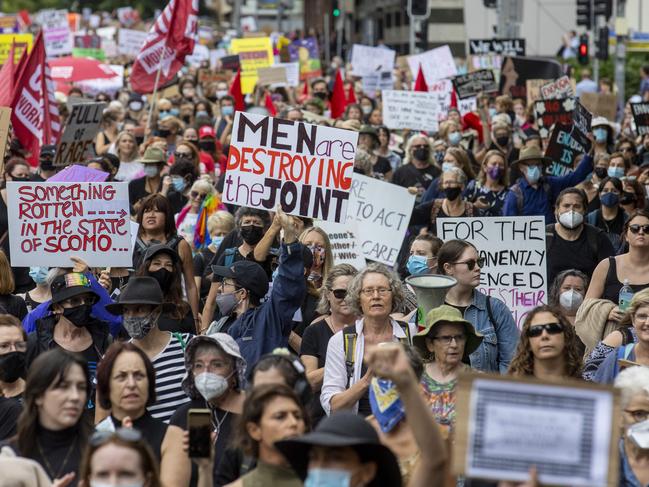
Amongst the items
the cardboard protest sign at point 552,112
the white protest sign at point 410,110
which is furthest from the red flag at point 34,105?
the cardboard protest sign at point 552,112

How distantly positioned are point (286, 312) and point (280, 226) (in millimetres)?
1062

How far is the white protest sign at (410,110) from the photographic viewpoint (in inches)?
779

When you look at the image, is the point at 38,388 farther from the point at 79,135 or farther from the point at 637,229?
the point at 79,135

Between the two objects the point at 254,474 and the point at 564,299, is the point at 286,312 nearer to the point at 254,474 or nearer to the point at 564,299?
the point at 564,299

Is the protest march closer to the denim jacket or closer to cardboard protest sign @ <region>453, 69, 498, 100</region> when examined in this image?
the denim jacket

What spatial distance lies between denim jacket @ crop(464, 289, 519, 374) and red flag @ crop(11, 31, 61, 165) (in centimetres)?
793

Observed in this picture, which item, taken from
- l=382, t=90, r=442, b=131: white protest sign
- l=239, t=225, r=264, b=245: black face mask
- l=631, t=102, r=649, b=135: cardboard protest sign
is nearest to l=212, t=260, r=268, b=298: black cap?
l=239, t=225, r=264, b=245: black face mask

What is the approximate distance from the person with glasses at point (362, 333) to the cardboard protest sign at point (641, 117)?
10.2 metres

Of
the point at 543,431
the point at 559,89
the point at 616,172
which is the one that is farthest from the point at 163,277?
the point at 559,89

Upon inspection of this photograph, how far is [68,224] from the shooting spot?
9812 mm

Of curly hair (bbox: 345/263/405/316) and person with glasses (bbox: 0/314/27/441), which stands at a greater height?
curly hair (bbox: 345/263/405/316)

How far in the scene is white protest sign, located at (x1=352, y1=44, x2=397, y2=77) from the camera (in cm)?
2812

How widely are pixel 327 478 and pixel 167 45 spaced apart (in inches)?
563

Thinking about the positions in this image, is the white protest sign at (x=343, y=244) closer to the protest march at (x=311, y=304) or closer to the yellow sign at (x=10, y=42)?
the protest march at (x=311, y=304)
